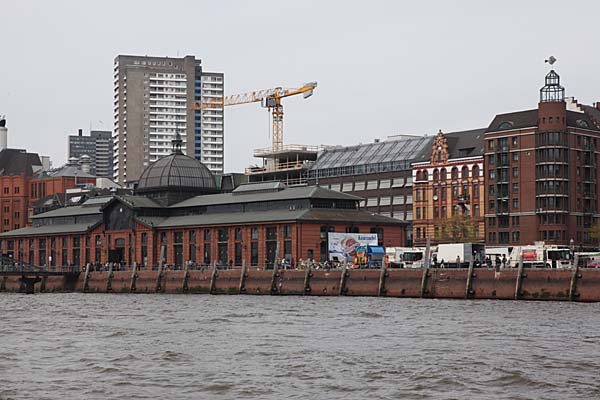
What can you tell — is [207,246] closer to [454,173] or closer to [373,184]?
[454,173]

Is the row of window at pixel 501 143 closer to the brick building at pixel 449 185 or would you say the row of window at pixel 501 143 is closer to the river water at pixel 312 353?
the brick building at pixel 449 185

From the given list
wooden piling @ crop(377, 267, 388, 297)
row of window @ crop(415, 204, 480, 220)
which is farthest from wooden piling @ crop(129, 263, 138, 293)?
Answer: row of window @ crop(415, 204, 480, 220)

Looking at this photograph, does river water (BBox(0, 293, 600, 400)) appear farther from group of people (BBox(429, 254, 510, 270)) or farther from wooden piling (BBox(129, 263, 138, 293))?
wooden piling (BBox(129, 263, 138, 293))

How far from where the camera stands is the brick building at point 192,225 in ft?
460

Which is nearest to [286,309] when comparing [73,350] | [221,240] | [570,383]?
[73,350]

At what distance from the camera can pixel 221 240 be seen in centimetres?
14725

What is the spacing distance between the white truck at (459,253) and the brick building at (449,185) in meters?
43.6

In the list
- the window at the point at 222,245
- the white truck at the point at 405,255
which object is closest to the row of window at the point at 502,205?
the white truck at the point at 405,255

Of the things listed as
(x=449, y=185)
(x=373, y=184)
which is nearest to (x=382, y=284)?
(x=449, y=185)

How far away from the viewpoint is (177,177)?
6624 inches

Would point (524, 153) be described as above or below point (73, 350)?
above

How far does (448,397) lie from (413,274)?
196 ft

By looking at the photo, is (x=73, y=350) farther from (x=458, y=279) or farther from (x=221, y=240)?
(x=221, y=240)

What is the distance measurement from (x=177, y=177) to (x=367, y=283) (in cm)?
6745
